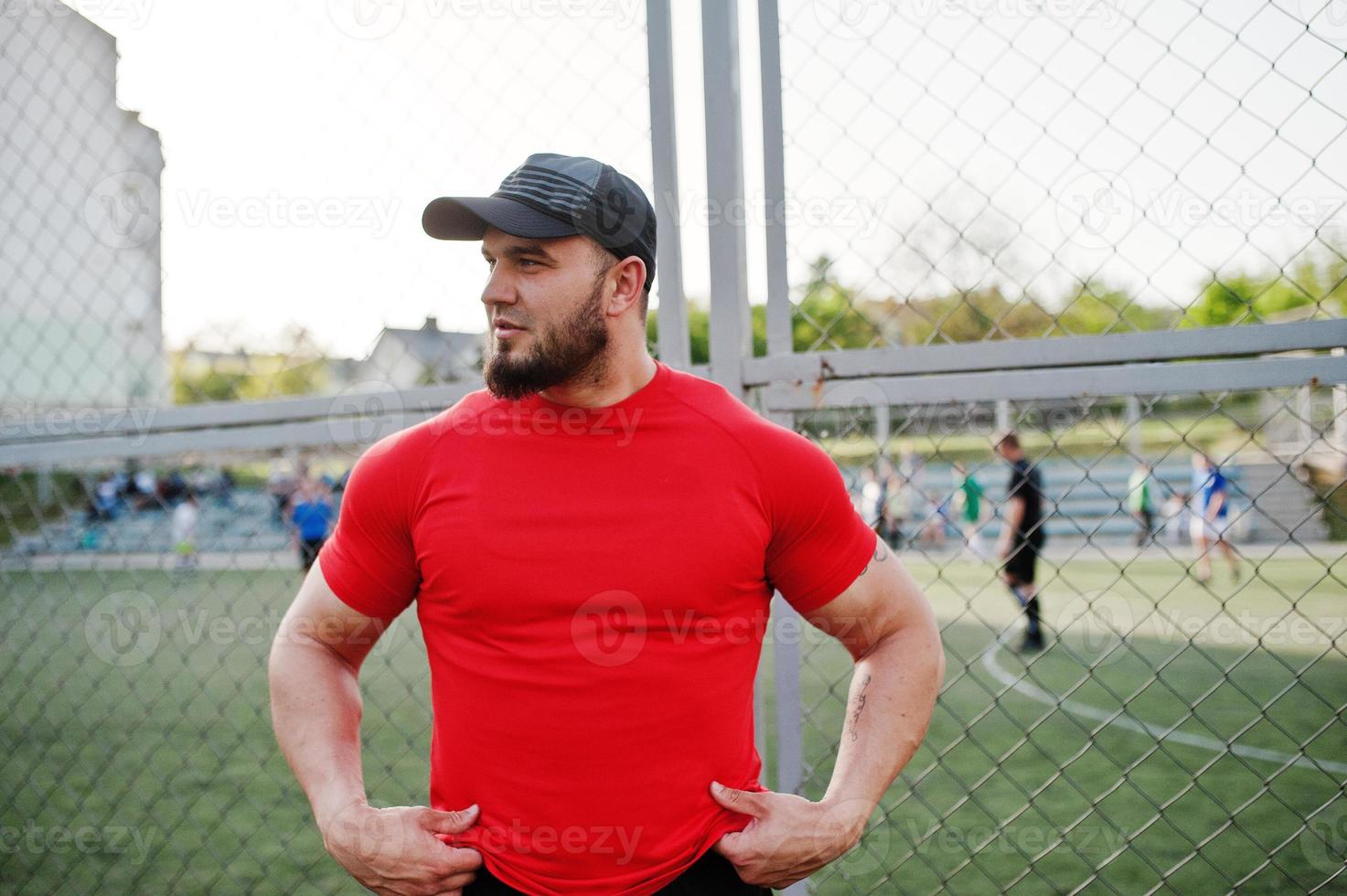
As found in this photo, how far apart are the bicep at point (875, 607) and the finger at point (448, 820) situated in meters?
0.72

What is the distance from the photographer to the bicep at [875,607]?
5.83 ft

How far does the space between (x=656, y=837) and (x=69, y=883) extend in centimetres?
382

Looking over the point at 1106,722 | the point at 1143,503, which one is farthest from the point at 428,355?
the point at 1143,503

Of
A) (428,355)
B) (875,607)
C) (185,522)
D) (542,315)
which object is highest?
(542,315)

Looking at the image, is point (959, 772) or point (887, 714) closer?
point (887, 714)

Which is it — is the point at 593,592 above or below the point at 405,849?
above

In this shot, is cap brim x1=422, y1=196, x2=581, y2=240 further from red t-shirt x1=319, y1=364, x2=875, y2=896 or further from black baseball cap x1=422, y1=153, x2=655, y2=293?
red t-shirt x1=319, y1=364, x2=875, y2=896

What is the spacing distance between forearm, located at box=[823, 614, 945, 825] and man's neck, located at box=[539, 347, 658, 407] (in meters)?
0.71

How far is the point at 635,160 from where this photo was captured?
2.29m

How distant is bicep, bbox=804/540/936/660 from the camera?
1776mm

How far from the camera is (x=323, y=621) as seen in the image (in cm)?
180

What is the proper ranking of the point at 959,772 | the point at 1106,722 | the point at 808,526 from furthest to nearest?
the point at 959,772 → the point at 1106,722 → the point at 808,526

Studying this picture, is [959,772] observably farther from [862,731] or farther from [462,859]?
[462,859]

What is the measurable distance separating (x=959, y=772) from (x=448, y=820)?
4373 mm
